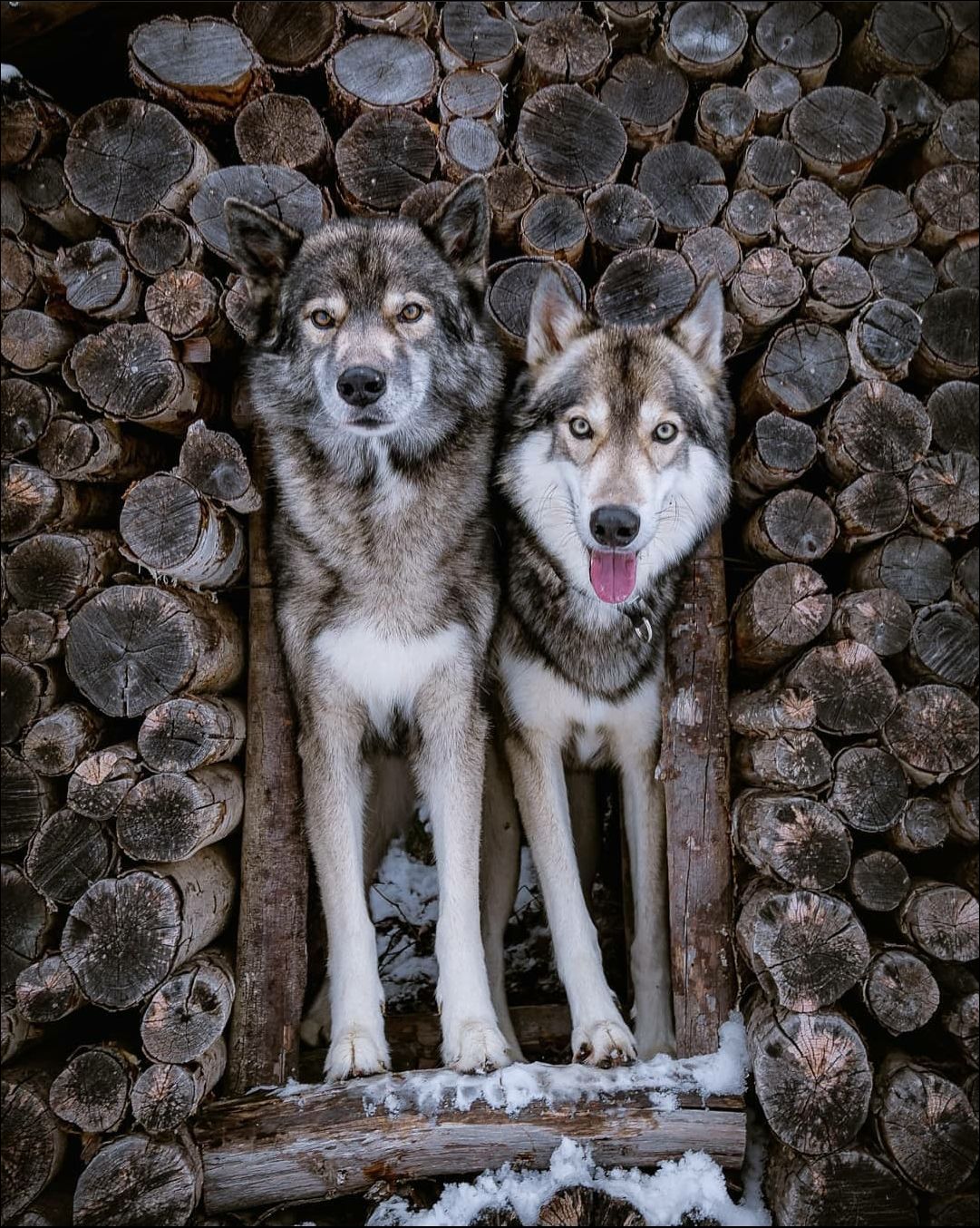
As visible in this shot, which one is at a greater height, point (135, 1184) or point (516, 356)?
point (516, 356)

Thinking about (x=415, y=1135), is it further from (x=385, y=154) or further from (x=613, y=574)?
(x=385, y=154)

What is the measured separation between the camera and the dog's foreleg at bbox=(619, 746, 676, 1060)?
3748 millimetres

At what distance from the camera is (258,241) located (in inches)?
140

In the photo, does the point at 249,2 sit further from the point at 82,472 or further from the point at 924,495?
the point at 924,495

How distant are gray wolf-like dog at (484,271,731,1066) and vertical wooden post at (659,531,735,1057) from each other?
0.12m

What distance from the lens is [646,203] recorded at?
3.91 meters

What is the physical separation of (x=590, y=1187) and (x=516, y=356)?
350cm

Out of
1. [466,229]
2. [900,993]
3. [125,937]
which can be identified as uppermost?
[466,229]

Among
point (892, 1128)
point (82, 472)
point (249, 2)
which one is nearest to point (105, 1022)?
point (82, 472)

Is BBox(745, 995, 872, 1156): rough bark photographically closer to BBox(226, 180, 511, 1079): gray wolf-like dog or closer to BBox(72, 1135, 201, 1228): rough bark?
BBox(226, 180, 511, 1079): gray wolf-like dog

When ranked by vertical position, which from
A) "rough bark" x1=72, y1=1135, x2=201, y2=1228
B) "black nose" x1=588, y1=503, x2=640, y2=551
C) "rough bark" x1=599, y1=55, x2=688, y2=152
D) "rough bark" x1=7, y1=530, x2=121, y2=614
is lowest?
"rough bark" x1=72, y1=1135, x2=201, y2=1228

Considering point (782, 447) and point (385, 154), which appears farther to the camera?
point (385, 154)

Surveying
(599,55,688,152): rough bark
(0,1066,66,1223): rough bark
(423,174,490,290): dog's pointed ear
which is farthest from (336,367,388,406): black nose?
Result: (0,1066,66,1223): rough bark

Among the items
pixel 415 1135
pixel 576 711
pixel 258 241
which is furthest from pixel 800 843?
pixel 258 241
